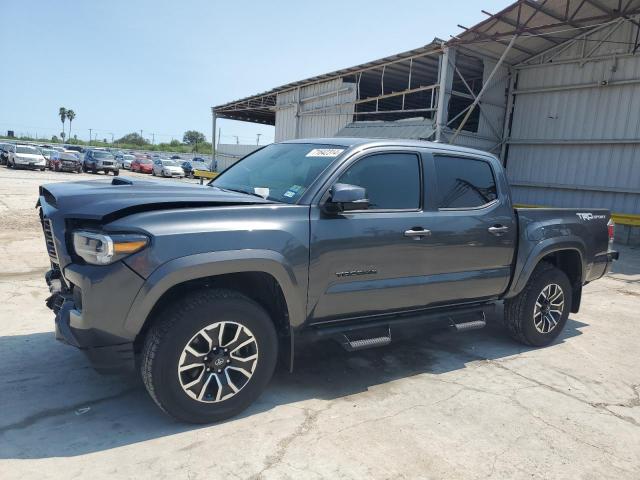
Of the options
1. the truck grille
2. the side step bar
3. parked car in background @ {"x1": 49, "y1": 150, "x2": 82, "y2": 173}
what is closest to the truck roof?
the side step bar

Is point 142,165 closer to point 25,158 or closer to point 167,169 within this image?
point 167,169

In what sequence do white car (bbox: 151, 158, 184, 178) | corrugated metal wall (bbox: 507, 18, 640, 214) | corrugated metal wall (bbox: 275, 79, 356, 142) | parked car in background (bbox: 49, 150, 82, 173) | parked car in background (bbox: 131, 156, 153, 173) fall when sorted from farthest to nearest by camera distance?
parked car in background (bbox: 131, 156, 153, 173)
white car (bbox: 151, 158, 184, 178)
parked car in background (bbox: 49, 150, 82, 173)
corrugated metal wall (bbox: 275, 79, 356, 142)
corrugated metal wall (bbox: 507, 18, 640, 214)

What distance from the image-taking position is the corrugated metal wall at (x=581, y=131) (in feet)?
48.1

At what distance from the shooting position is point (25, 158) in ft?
97.3

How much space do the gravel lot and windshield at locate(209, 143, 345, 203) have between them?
59.9 inches

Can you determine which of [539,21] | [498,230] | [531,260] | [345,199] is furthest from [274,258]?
[539,21]

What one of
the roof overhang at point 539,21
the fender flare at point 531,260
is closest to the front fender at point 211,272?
the fender flare at point 531,260

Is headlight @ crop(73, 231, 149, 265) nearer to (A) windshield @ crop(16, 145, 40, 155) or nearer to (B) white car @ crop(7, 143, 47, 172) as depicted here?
(B) white car @ crop(7, 143, 47, 172)

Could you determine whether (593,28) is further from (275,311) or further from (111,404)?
(111,404)

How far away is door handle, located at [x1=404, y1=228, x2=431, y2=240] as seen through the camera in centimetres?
376

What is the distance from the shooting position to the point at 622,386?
416 centimetres

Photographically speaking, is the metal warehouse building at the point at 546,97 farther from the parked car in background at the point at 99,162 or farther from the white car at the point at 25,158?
the white car at the point at 25,158

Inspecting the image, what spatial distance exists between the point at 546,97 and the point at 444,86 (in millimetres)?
4228

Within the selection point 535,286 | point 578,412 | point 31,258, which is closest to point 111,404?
point 578,412
